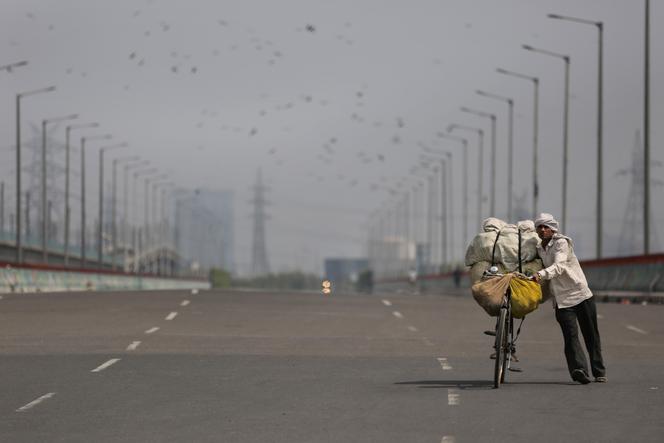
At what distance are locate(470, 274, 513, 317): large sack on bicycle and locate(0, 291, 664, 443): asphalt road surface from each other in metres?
0.89

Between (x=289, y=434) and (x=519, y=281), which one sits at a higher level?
(x=519, y=281)

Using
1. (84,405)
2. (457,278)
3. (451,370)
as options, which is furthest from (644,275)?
(457,278)

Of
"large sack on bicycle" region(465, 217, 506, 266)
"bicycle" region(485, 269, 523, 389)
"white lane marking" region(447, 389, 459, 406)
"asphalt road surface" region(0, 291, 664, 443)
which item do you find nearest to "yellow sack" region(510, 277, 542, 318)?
"bicycle" region(485, 269, 523, 389)

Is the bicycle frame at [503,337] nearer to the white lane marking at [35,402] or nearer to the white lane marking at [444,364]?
the white lane marking at [444,364]

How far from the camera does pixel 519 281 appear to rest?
16.0 meters

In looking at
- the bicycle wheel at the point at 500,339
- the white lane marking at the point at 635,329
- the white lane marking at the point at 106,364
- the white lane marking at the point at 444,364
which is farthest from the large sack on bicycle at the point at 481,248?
the white lane marking at the point at 635,329

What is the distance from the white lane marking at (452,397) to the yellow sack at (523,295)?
3.34 feet

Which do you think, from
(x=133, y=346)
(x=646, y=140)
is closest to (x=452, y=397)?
(x=133, y=346)

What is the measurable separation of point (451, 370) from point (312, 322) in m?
11.6

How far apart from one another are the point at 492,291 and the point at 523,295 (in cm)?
34

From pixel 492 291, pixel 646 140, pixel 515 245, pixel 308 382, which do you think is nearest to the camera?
pixel 492 291

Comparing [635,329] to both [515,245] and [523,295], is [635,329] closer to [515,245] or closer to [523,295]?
[515,245]

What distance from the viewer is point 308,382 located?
1711 centimetres

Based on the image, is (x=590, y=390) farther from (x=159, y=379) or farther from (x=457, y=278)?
(x=457, y=278)
